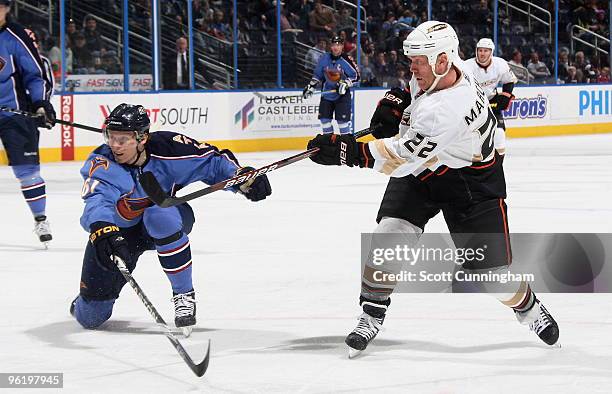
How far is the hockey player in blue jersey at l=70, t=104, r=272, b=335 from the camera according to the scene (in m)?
3.99

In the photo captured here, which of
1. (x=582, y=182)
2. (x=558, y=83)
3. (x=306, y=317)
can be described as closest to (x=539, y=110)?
(x=558, y=83)

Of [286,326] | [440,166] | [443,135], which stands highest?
[443,135]

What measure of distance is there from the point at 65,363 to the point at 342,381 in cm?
89

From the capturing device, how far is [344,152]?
3.78 m

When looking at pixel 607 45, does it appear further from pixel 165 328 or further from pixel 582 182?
pixel 165 328

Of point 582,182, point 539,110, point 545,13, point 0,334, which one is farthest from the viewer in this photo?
point 545,13

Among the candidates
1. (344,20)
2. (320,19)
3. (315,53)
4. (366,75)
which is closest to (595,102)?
(366,75)

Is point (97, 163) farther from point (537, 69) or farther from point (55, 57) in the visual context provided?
point (537, 69)

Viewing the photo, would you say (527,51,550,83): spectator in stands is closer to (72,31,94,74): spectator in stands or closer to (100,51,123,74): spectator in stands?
(100,51,123,74): spectator in stands

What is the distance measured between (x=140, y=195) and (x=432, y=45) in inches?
44.7

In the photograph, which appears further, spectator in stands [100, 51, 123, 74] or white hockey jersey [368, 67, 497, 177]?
spectator in stands [100, 51, 123, 74]

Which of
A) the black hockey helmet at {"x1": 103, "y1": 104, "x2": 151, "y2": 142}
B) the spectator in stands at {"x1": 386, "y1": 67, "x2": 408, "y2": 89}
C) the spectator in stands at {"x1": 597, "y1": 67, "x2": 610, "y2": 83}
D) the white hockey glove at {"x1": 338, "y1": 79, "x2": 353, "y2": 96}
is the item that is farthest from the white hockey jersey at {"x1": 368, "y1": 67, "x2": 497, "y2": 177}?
the spectator in stands at {"x1": 597, "y1": 67, "x2": 610, "y2": 83}

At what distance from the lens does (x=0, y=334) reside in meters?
4.23

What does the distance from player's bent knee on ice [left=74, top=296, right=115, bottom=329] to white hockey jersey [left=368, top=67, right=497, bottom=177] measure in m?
1.17
